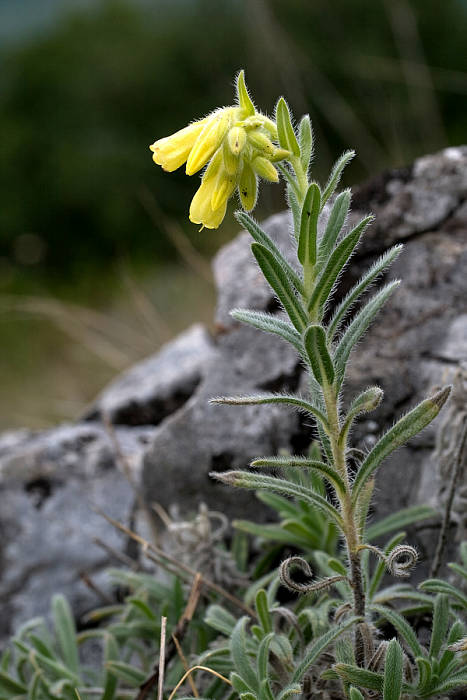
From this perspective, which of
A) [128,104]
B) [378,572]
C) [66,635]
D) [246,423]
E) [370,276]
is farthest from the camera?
[128,104]

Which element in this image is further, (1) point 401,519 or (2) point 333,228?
(1) point 401,519

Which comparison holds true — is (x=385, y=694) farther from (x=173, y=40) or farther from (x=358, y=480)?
(x=173, y=40)

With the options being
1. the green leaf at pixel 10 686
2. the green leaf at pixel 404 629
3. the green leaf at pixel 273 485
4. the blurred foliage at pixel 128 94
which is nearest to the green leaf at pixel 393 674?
the green leaf at pixel 404 629

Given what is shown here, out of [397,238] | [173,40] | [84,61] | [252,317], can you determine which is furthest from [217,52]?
[252,317]

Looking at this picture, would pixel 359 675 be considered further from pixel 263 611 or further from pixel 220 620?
pixel 220 620

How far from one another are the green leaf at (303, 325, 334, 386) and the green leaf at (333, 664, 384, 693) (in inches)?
22.2

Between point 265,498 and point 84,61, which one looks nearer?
point 265,498

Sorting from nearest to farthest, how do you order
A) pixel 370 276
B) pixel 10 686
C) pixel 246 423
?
pixel 370 276 → pixel 10 686 → pixel 246 423

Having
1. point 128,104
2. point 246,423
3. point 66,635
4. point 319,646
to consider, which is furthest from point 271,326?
point 128,104

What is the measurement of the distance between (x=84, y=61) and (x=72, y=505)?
45.8 feet

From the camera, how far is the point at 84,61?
1528cm

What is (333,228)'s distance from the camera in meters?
1.60

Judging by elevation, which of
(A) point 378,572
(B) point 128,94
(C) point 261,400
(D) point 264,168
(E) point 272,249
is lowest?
(A) point 378,572

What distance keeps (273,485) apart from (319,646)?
368 mm
